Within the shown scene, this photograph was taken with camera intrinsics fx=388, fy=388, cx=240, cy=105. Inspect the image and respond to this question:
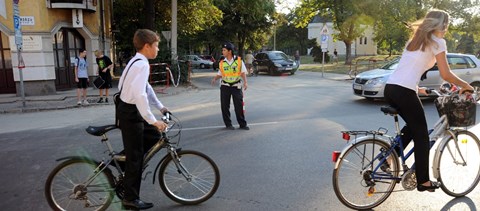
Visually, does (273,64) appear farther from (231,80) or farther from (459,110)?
(459,110)

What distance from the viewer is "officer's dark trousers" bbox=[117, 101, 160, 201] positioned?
11.6 ft

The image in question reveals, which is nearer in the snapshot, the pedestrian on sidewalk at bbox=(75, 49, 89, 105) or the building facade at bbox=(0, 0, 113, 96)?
the pedestrian on sidewalk at bbox=(75, 49, 89, 105)

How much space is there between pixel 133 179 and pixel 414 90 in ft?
9.07

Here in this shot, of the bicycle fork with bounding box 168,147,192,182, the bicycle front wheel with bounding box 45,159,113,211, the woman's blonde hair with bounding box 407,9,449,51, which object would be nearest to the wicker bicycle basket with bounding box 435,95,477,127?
the woman's blonde hair with bounding box 407,9,449,51

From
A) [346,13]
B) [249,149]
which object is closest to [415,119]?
[249,149]

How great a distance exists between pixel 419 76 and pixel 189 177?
8.06 feet

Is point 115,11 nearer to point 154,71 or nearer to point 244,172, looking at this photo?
point 154,71

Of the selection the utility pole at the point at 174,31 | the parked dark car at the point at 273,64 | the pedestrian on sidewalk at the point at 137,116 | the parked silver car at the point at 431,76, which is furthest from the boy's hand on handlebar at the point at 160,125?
the parked dark car at the point at 273,64

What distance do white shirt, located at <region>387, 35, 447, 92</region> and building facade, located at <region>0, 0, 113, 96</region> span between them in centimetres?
1225

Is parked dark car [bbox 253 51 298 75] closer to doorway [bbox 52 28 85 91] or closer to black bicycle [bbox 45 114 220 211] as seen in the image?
doorway [bbox 52 28 85 91]

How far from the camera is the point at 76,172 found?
3.69 meters

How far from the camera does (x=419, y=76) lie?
3.61m

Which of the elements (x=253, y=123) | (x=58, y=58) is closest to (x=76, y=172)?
(x=253, y=123)

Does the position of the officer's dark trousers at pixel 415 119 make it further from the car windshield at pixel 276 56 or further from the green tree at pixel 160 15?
the car windshield at pixel 276 56
